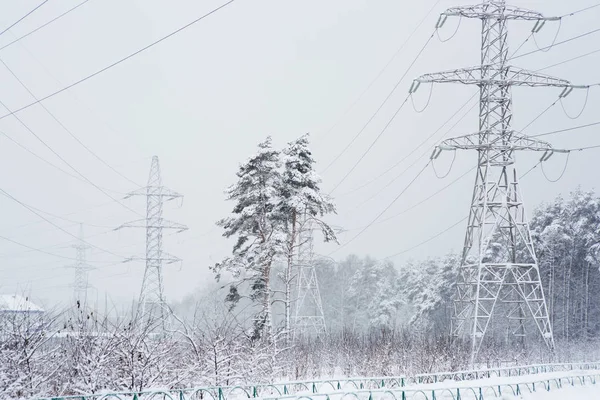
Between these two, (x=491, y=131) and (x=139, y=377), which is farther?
(x=491, y=131)

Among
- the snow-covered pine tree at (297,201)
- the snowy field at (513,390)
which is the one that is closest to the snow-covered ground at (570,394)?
the snowy field at (513,390)

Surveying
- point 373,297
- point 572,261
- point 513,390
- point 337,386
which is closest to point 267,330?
point 337,386

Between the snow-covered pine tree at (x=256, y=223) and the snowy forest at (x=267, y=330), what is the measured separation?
67mm

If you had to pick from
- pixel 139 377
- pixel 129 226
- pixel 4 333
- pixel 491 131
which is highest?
pixel 491 131

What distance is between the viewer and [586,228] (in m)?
52.4

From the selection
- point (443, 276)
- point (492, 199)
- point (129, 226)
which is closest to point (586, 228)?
point (443, 276)

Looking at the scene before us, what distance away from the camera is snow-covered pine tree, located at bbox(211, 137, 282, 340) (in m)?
30.6

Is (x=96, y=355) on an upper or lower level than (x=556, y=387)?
upper

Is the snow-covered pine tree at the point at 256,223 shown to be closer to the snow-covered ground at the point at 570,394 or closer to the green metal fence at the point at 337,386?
the green metal fence at the point at 337,386

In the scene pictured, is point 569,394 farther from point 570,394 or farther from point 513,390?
point 513,390

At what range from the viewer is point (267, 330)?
25.1 metres

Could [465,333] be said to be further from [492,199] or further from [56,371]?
[56,371]

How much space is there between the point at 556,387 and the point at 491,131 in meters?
10.8

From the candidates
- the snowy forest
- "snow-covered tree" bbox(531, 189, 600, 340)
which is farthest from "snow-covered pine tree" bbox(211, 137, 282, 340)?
"snow-covered tree" bbox(531, 189, 600, 340)
